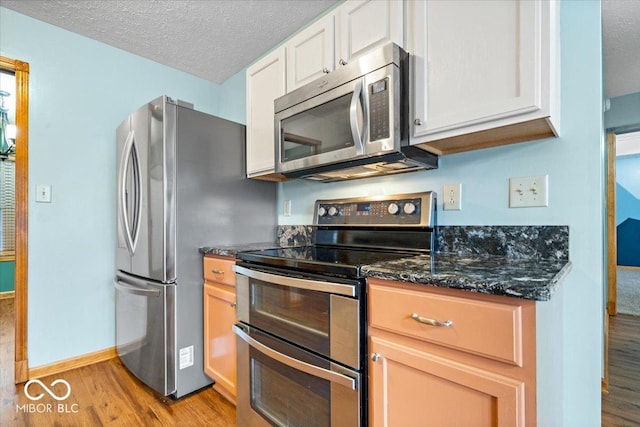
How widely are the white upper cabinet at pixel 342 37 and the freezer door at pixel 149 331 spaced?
1393 millimetres

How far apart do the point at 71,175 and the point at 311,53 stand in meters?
1.92

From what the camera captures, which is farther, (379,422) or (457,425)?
(379,422)

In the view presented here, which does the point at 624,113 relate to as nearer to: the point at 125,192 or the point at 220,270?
the point at 220,270

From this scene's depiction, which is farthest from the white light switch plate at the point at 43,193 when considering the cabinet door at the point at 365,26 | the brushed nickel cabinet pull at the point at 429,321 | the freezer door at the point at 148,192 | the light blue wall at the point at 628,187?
the light blue wall at the point at 628,187

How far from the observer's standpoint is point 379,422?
99 cm

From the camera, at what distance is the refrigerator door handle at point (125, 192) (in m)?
1.96

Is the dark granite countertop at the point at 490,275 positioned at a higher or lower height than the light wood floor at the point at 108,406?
higher

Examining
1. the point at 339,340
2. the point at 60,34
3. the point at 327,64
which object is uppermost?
the point at 60,34

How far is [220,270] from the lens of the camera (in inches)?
67.7

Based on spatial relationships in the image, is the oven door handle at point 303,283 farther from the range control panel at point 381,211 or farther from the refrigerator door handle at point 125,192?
the refrigerator door handle at point 125,192

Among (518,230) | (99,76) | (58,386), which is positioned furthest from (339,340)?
(99,76)

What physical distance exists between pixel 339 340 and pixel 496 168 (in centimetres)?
95

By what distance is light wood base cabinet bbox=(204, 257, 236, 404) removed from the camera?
1.68 m

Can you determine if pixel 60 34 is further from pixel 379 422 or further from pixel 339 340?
pixel 379 422
